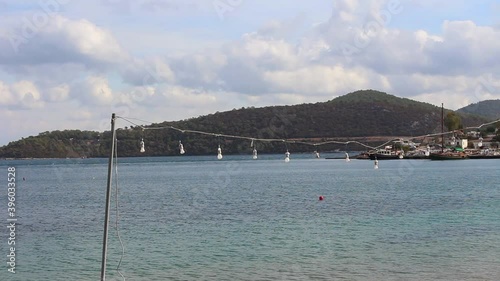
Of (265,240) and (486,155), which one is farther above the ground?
(486,155)

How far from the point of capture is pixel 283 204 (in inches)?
2272

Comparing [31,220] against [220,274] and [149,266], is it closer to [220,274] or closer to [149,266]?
[149,266]

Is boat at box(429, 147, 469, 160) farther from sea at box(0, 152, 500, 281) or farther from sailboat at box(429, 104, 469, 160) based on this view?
sea at box(0, 152, 500, 281)

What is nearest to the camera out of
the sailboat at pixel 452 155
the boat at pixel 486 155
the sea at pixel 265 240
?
the sea at pixel 265 240

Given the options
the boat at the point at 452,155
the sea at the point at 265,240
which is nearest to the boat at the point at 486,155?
the boat at the point at 452,155

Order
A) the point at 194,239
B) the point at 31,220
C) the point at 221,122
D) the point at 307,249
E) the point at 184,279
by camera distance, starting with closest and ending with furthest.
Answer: the point at 184,279 < the point at 307,249 < the point at 194,239 < the point at 31,220 < the point at 221,122

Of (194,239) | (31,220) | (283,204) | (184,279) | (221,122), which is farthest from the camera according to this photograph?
(221,122)

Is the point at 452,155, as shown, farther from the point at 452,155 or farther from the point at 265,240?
the point at 265,240

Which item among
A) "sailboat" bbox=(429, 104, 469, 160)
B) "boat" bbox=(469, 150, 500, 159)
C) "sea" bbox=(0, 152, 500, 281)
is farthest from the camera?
"boat" bbox=(469, 150, 500, 159)

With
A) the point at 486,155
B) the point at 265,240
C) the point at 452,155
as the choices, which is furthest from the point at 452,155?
the point at 265,240

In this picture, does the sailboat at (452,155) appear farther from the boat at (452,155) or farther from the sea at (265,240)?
the sea at (265,240)

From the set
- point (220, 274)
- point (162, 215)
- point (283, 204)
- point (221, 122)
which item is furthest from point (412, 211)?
point (221, 122)

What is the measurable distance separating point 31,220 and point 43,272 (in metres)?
21.9

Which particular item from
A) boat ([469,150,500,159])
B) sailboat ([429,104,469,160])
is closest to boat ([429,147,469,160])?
sailboat ([429,104,469,160])
